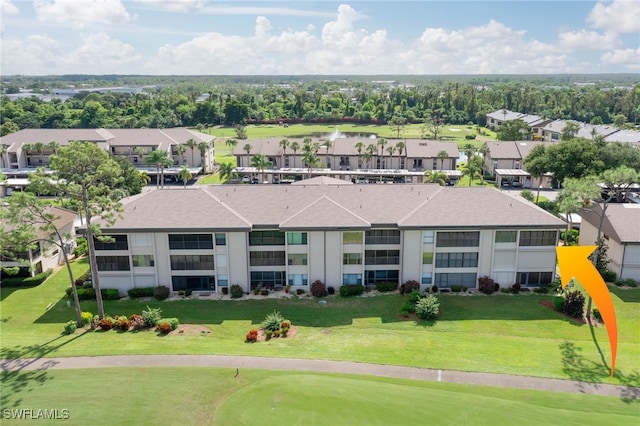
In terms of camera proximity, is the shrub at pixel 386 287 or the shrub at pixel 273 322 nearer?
the shrub at pixel 273 322

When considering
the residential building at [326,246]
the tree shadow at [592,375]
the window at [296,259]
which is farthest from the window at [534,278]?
the window at [296,259]

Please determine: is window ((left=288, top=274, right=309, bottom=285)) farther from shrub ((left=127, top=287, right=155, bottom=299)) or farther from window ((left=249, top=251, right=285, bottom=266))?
shrub ((left=127, top=287, right=155, bottom=299))

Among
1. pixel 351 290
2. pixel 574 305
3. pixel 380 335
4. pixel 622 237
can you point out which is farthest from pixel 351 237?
pixel 622 237

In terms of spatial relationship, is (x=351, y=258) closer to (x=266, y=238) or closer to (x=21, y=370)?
(x=266, y=238)

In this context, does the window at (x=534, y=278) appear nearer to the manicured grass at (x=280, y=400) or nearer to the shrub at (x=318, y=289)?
the manicured grass at (x=280, y=400)

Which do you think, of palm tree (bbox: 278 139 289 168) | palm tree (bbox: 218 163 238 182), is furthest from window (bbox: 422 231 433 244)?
palm tree (bbox: 278 139 289 168)

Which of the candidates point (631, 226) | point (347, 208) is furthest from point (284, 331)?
point (631, 226)
